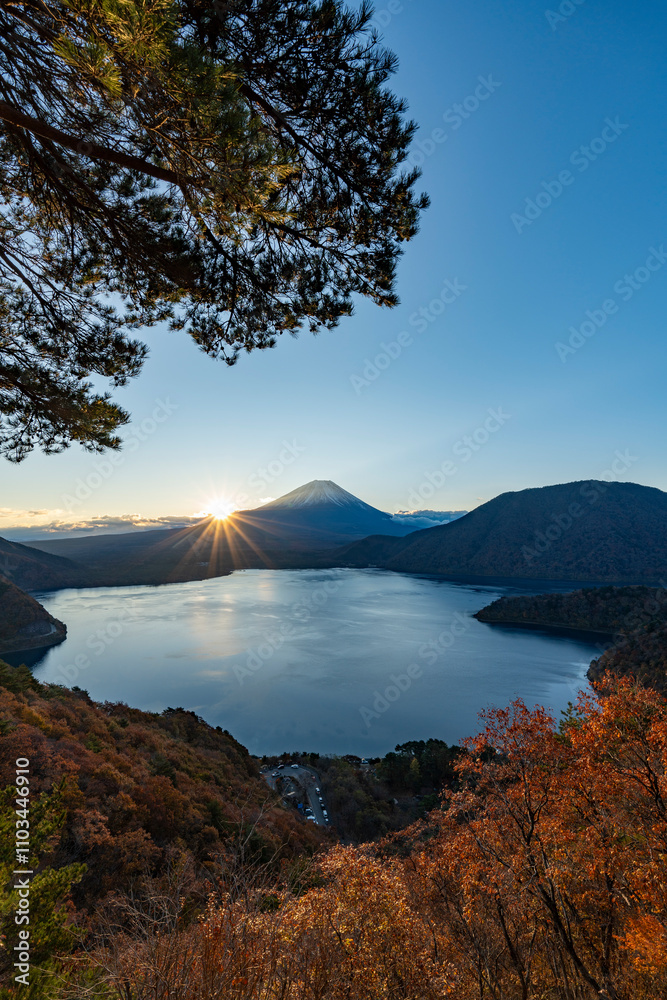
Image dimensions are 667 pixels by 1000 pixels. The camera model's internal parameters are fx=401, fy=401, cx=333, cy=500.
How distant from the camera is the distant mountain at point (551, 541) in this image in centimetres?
10025

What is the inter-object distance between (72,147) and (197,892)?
834cm

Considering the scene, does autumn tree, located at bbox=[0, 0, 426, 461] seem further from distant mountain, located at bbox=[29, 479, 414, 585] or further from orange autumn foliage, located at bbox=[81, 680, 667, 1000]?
distant mountain, located at bbox=[29, 479, 414, 585]

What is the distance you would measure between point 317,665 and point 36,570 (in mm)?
91933

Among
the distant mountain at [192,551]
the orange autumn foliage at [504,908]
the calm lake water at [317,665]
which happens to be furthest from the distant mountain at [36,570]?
the orange autumn foliage at [504,908]

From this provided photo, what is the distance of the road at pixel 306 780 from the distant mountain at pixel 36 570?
3846 inches

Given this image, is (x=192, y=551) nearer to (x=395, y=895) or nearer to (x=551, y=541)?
(x=551, y=541)

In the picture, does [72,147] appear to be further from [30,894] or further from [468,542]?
[468,542]

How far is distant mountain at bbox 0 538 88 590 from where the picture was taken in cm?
9506

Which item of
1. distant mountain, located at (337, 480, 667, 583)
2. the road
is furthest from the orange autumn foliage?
distant mountain, located at (337, 480, 667, 583)

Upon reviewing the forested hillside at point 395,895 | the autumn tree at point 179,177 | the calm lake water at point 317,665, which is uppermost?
the autumn tree at point 179,177

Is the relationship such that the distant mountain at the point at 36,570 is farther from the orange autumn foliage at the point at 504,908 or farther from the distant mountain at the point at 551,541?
the orange autumn foliage at the point at 504,908

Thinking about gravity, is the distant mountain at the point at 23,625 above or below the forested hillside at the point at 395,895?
below

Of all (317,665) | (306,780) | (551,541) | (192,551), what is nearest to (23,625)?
(317,665)

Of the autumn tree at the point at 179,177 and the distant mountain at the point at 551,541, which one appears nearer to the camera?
the autumn tree at the point at 179,177
